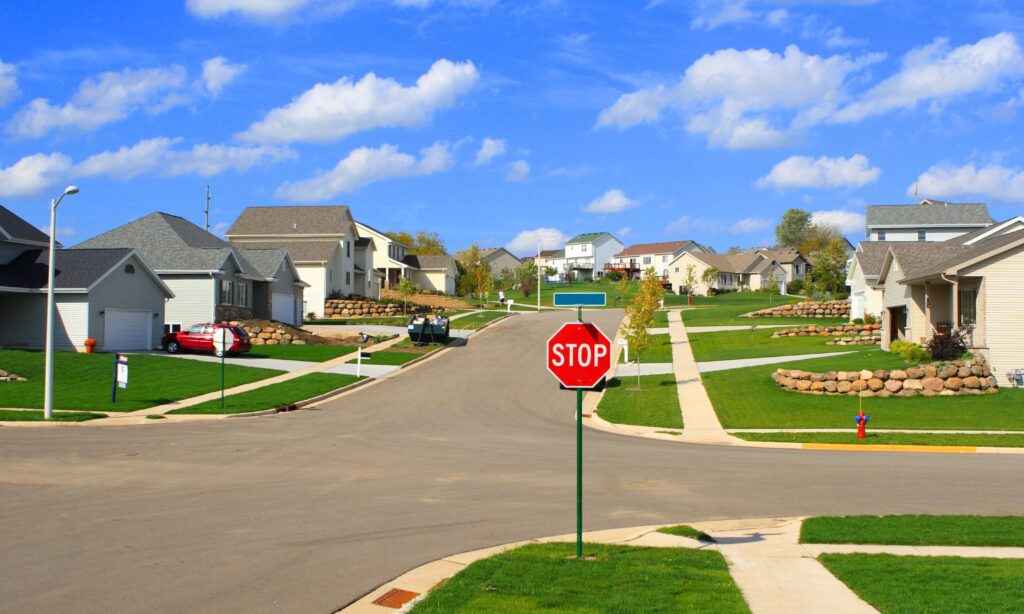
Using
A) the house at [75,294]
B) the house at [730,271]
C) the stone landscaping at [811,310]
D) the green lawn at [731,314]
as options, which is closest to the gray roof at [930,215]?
the green lawn at [731,314]

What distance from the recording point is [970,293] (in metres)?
33.5

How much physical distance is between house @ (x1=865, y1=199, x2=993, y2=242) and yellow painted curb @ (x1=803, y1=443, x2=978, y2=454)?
6965 centimetres

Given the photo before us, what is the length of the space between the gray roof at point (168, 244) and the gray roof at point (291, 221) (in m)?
14.2

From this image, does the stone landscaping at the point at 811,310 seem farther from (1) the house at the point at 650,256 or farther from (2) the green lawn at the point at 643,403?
(1) the house at the point at 650,256

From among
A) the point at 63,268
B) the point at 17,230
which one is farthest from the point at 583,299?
the point at 17,230

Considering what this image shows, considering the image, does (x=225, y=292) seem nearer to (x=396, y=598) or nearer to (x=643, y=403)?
(x=643, y=403)

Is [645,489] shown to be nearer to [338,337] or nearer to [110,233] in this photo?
[338,337]

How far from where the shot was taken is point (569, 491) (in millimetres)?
14883

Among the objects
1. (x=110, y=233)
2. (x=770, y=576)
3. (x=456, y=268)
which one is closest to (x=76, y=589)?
(x=770, y=576)

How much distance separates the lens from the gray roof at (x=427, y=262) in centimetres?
9275

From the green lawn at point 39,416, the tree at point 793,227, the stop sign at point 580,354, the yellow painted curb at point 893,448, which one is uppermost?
the tree at point 793,227

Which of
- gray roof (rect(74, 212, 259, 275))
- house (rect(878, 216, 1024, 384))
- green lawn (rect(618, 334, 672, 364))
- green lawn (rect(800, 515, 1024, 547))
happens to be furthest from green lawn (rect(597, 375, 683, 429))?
gray roof (rect(74, 212, 259, 275))

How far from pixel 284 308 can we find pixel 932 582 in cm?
5410

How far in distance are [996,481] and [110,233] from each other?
168 feet
